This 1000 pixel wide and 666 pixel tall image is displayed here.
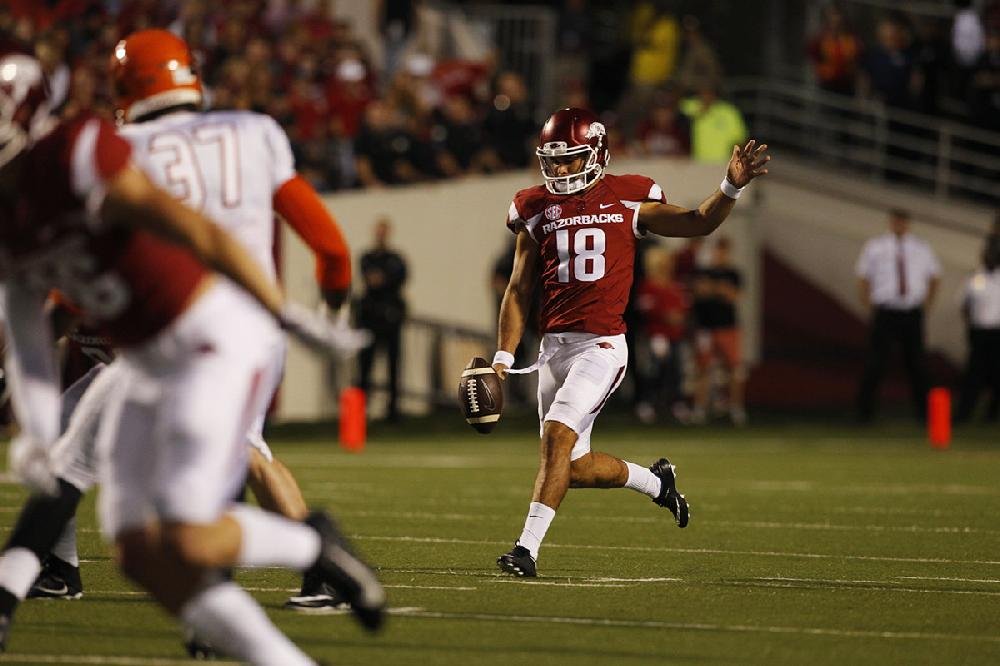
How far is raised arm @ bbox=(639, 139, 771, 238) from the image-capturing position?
24.2 feet

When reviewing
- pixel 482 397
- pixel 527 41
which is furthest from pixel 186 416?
pixel 527 41

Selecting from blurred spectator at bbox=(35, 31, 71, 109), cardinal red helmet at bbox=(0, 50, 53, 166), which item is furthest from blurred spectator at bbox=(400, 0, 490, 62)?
cardinal red helmet at bbox=(0, 50, 53, 166)

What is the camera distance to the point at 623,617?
6188 mm

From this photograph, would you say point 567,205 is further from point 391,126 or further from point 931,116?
point 931,116

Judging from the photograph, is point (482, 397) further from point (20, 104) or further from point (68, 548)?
point (20, 104)

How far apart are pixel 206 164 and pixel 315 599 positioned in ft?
5.49

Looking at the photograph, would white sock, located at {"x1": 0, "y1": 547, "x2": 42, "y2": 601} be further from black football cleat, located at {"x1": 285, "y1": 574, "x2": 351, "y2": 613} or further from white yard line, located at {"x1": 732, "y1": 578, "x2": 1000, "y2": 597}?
white yard line, located at {"x1": 732, "y1": 578, "x2": 1000, "y2": 597}

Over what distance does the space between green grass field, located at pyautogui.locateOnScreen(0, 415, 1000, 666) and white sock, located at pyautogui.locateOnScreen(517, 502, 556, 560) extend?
0.16 metres

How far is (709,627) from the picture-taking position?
6008 millimetres

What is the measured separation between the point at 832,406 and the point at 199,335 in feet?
50.7

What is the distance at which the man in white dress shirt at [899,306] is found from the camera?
1686 centimetres

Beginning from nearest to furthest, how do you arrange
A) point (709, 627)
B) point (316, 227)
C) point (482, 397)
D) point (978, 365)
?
1. point (316, 227)
2. point (709, 627)
3. point (482, 397)
4. point (978, 365)

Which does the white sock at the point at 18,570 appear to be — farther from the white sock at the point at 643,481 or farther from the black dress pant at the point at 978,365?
the black dress pant at the point at 978,365

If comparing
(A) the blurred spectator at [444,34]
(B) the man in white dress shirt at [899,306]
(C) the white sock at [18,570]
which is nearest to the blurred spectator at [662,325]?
(B) the man in white dress shirt at [899,306]
